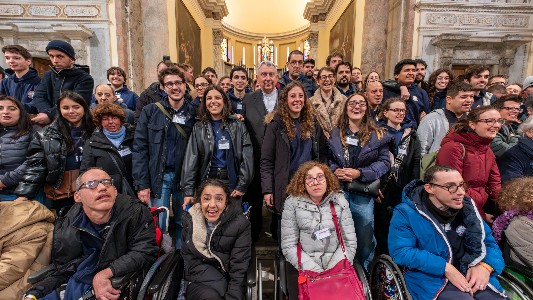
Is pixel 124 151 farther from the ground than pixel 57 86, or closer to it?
closer to it

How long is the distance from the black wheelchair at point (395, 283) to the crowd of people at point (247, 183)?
13 cm

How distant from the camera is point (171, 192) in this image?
10.1ft

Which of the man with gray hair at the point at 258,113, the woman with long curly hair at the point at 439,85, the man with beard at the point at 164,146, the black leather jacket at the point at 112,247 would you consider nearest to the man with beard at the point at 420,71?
the woman with long curly hair at the point at 439,85

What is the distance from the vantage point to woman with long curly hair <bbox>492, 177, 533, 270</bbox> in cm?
218

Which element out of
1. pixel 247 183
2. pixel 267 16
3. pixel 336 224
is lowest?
pixel 336 224

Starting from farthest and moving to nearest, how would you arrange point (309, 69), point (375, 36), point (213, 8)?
point (213, 8) → point (375, 36) → point (309, 69)

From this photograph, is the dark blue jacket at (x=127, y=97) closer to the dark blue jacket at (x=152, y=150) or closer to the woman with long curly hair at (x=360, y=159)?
the dark blue jacket at (x=152, y=150)

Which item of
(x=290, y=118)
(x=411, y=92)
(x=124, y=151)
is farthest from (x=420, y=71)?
(x=124, y=151)

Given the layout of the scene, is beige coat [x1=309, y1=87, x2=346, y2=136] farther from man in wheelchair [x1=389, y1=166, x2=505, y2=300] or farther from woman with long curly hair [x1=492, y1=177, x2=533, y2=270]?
woman with long curly hair [x1=492, y1=177, x2=533, y2=270]

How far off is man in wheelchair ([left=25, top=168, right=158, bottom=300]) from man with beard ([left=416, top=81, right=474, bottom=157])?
3073mm

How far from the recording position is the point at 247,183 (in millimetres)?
2914

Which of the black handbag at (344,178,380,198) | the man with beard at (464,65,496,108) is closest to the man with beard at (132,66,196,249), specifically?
the black handbag at (344,178,380,198)

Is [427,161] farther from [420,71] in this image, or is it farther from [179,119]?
[179,119]

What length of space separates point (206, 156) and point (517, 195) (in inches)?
109
